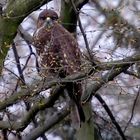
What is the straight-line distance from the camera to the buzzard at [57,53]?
5.91m

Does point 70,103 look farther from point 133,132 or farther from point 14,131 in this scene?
point 133,132

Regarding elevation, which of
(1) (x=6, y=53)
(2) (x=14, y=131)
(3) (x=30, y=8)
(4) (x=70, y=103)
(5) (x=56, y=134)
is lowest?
(5) (x=56, y=134)

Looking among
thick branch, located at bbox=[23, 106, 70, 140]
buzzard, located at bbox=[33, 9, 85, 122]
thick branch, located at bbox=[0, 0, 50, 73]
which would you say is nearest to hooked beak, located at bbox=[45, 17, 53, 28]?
buzzard, located at bbox=[33, 9, 85, 122]

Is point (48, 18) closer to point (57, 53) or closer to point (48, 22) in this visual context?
point (48, 22)

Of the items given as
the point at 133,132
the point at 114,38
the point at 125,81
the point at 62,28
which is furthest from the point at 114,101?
the point at 62,28

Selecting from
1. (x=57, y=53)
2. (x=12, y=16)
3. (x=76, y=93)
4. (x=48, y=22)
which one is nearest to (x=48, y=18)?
(x=48, y=22)

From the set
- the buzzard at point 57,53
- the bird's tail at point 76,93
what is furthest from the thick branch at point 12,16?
the bird's tail at point 76,93

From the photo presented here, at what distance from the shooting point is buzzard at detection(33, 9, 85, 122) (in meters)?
5.91

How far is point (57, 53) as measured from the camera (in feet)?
20.5

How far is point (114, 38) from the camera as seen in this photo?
7258mm

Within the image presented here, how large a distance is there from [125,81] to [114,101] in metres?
2.16

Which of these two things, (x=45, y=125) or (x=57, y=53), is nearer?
(x=57, y=53)

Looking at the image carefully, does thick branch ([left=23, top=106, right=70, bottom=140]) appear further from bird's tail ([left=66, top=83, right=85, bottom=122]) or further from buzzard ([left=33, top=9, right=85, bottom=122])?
bird's tail ([left=66, top=83, right=85, bottom=122])

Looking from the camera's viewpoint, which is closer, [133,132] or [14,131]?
[14,131]
